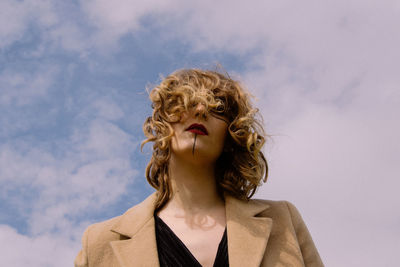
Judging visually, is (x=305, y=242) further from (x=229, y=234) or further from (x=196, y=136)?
(x=196, y=136)

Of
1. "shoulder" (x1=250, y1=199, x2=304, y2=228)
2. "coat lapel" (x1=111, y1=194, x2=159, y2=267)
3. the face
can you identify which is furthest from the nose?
"shoulder" (x1=250, y1=199, x2=304, y2=228)

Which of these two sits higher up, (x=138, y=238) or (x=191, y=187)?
(x=191, y=187)

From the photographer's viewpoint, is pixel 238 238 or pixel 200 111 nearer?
pixel 238 238

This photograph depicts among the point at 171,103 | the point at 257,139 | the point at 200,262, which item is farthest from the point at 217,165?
the point at 200,262

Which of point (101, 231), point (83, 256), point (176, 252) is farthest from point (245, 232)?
point (83, 256)

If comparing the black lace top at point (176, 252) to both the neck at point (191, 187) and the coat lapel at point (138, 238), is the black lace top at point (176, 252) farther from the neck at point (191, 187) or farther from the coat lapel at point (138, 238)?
the neck at point (191, 187)

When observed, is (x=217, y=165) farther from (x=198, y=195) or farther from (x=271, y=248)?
(x=271, y=248)

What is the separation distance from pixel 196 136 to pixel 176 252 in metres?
1.10

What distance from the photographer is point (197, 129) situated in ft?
17.9

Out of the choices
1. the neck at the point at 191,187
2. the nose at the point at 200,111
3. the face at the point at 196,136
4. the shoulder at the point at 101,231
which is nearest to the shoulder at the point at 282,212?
the neck at the point at 191,187

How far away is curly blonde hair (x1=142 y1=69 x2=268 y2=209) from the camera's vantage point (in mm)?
5652

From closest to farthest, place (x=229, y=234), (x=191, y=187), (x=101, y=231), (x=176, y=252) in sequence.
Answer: (x=176, y=252)
(x=229, y=234)
(x=191, y=187)
(x=101, y=231)

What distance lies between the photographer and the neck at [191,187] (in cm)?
562

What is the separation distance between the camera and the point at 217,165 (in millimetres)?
6070
